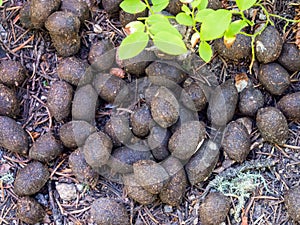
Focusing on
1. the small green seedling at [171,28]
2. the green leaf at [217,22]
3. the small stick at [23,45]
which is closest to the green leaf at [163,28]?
the small green seedling at [171,28]

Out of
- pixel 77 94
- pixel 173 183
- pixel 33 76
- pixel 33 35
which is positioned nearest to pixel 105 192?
pixel 173 183

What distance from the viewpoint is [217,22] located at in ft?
5.33

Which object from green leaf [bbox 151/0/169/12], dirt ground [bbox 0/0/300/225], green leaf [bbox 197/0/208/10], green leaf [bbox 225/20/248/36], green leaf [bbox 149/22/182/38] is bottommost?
dirt ground [bbox 0/0/300/225]

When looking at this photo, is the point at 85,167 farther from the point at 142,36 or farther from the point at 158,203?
the point at 142,36

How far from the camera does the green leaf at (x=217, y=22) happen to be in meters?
1.62

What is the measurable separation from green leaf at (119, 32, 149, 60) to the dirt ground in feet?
1.44

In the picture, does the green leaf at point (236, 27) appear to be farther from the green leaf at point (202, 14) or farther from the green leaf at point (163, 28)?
the green leaf at point (163, 28)

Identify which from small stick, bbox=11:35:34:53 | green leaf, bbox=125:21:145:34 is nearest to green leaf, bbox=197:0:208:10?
green leaf, bbox=125:21:145:34

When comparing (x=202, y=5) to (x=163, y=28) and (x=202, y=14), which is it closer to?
(x=202, y=14)

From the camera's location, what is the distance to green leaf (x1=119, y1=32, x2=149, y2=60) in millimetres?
1620

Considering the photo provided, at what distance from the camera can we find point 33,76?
213 cm

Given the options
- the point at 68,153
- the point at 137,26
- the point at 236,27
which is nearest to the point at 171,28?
the point at 137,26

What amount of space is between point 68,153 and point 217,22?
862 millimetres

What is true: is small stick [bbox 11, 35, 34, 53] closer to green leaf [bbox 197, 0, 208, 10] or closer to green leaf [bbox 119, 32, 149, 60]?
green leaf [bbox 119, 32, 149, 60]
